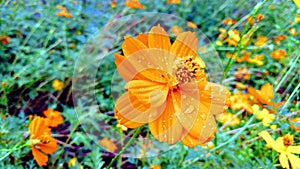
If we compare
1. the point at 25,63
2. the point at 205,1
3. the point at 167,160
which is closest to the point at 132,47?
the point at 167,160

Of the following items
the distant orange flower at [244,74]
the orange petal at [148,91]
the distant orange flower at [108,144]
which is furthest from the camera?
the distant orange flower at [244,74]

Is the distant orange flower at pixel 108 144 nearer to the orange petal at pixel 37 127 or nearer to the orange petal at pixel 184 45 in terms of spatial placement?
the orange petal at pixel 37 127

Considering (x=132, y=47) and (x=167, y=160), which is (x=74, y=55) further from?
(x=132, y=47)

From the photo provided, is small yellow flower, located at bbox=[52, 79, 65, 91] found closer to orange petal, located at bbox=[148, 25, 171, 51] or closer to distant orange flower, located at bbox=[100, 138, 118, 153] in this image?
distant orange flower, located at bbox=[100, 138, 118, 153]

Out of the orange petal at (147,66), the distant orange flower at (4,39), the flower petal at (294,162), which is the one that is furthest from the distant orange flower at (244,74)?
the orange petal at (147,66)

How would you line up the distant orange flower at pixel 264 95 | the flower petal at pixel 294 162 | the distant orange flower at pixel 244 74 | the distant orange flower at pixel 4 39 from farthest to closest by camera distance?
1. the distant orange flower at pixel 244 74
2. the distant orange flower at pixel 4 39
3. the distant orange flower at pixel 264 95
4. the flower petal at pixel 294 162

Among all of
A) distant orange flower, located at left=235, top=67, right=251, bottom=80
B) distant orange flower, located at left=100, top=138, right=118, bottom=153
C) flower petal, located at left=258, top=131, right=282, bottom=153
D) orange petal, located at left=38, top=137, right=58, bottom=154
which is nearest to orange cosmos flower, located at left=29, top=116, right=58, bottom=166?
orange petal, located at left=38, top=137, right=58, bottom=154

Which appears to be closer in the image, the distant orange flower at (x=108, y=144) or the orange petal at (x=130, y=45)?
the orange petal at (x=130, y=45)

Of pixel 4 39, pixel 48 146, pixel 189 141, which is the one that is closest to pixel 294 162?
pixel 189 141

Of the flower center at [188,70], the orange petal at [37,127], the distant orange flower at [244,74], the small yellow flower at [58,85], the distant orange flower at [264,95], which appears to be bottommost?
the small yellow flower at [58,85]

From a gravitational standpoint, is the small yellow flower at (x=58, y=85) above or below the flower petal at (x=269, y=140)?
below
